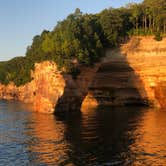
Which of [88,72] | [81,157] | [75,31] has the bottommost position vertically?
[81,157]

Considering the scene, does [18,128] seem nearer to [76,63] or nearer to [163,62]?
[76,63]

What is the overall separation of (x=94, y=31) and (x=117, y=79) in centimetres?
1235

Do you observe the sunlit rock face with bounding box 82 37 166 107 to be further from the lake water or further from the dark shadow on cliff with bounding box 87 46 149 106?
the lake water

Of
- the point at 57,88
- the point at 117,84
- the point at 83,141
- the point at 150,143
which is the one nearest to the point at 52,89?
the point at 57,88

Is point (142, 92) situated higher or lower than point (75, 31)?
lower

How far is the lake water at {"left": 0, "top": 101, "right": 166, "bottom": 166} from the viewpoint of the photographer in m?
33.9

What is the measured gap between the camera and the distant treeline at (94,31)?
7056 cm

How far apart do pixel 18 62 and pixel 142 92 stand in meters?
71.1

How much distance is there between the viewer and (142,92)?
80.1 m

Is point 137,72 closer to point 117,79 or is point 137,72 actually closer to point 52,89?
point 117,79

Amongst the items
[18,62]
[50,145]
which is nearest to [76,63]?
[50,145]

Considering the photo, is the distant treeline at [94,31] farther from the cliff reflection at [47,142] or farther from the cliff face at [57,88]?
the cliff reflection at [47,142]

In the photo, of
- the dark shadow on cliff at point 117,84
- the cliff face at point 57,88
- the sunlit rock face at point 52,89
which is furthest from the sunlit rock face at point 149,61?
the sunlit rock face at point 52,89

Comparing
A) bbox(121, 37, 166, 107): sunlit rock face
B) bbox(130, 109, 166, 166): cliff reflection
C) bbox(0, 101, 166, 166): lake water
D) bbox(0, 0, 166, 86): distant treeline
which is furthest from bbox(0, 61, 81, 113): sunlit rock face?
bbox(130, 109, 166, 166): cliff reflection
